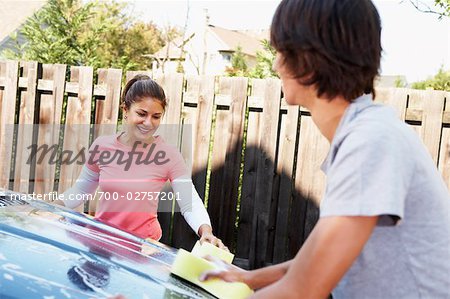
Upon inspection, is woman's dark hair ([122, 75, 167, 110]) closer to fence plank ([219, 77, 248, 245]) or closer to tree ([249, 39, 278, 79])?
fence plank ([219, 77, 248, 245])

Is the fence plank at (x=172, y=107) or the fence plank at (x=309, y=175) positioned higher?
the fence plank at (x=172, y=107)

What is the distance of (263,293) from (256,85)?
11.7 ft

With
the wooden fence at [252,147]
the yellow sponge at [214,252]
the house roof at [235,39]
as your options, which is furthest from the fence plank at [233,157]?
the house roof at [235,39]

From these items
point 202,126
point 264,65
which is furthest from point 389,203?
point 264,65

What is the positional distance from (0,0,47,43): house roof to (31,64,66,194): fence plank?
56.5 ft

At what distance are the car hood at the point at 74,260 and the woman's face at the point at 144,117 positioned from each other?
965 mm

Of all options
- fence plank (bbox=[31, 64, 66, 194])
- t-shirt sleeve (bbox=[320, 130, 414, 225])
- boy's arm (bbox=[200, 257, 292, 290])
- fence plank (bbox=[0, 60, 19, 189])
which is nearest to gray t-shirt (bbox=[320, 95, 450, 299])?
t-shirt sleeve (bbox=[320, 130, 414, 225])

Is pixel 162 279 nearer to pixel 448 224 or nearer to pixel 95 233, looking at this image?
pixel 95 233

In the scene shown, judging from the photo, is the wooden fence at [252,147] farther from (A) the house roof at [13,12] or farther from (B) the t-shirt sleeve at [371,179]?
(A) the house roof at [13,12]

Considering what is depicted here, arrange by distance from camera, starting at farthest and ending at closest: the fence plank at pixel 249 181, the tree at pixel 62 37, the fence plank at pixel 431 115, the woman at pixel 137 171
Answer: the tree at pixel 62 37 → the fence plank at pixel 249 181 → the fence plank at pixel 431 115 → the woman at pixel 137 171

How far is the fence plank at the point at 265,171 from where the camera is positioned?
4453 mm

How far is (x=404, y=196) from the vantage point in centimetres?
98

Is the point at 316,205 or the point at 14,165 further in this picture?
the point at 14,165

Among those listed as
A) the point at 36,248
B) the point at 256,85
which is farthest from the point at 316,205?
the point at 36,248
